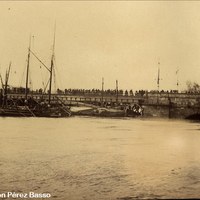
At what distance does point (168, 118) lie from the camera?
71.1 feet

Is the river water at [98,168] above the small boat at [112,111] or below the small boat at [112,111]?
below

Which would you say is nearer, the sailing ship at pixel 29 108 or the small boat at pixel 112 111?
the sailing ship at pixel 29 108

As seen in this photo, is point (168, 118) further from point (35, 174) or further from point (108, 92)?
point (35, 174)

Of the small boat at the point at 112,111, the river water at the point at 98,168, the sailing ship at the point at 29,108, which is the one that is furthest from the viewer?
the small boat at the point at 112,111

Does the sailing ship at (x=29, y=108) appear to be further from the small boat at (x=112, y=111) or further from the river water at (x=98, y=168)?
the river water at (x=98, y=168)

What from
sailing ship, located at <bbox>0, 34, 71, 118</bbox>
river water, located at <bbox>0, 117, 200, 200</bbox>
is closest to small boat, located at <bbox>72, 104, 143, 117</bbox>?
sailing ship, located at <bbox>0, 34, 71, 118</bbox>

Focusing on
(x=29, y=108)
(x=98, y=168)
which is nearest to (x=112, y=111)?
(x=29, y=108)

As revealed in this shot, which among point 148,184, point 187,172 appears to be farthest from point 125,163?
point 148,184

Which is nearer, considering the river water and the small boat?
the river water

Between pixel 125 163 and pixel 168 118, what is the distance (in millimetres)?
15555

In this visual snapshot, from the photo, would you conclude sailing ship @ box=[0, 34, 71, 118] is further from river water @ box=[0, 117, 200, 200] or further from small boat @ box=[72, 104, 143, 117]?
river water @ box=[0, 117, 200, 200]

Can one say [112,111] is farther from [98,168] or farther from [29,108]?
[98,168]

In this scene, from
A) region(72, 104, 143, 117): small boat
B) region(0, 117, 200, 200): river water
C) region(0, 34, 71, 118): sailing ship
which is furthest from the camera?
region(72, 104, 143, 117): small boat

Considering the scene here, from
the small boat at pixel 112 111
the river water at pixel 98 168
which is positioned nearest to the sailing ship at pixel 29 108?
the small boat at pixel 112 111
